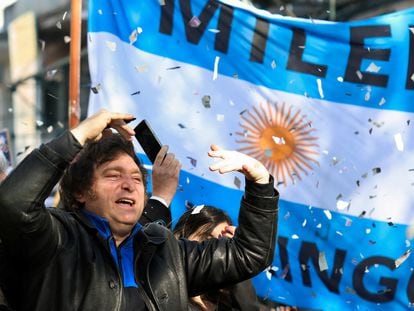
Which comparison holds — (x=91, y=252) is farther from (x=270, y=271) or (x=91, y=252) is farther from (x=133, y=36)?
(x=133, y=36)

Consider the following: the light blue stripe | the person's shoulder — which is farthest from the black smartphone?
the light blue stripe

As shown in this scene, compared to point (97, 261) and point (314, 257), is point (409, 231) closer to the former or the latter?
point (314, 257)

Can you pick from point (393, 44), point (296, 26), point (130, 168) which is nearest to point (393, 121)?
point (393, 44)

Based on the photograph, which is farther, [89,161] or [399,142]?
[399,142]

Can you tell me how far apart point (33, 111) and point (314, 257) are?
8980 millimetres

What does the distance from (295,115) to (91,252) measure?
2.11 metres

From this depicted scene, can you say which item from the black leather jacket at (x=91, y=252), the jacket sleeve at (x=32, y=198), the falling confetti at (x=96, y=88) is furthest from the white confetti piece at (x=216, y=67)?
the jacket sleeve at (x=32, y=198)

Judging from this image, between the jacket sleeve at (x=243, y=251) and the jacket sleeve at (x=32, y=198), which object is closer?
the jacket sleeve at (x=32, y=198)

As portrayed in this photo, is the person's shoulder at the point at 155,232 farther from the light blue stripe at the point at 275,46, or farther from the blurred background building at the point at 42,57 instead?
the blurred background building at the point at 42,57

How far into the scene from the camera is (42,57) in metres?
12.9

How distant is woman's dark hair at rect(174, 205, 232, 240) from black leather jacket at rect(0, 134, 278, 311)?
0.78 meters

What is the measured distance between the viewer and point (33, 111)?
1253 cm

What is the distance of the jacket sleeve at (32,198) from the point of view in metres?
2.02

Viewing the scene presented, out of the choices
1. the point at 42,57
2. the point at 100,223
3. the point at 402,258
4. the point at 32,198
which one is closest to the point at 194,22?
the point at 402,258
